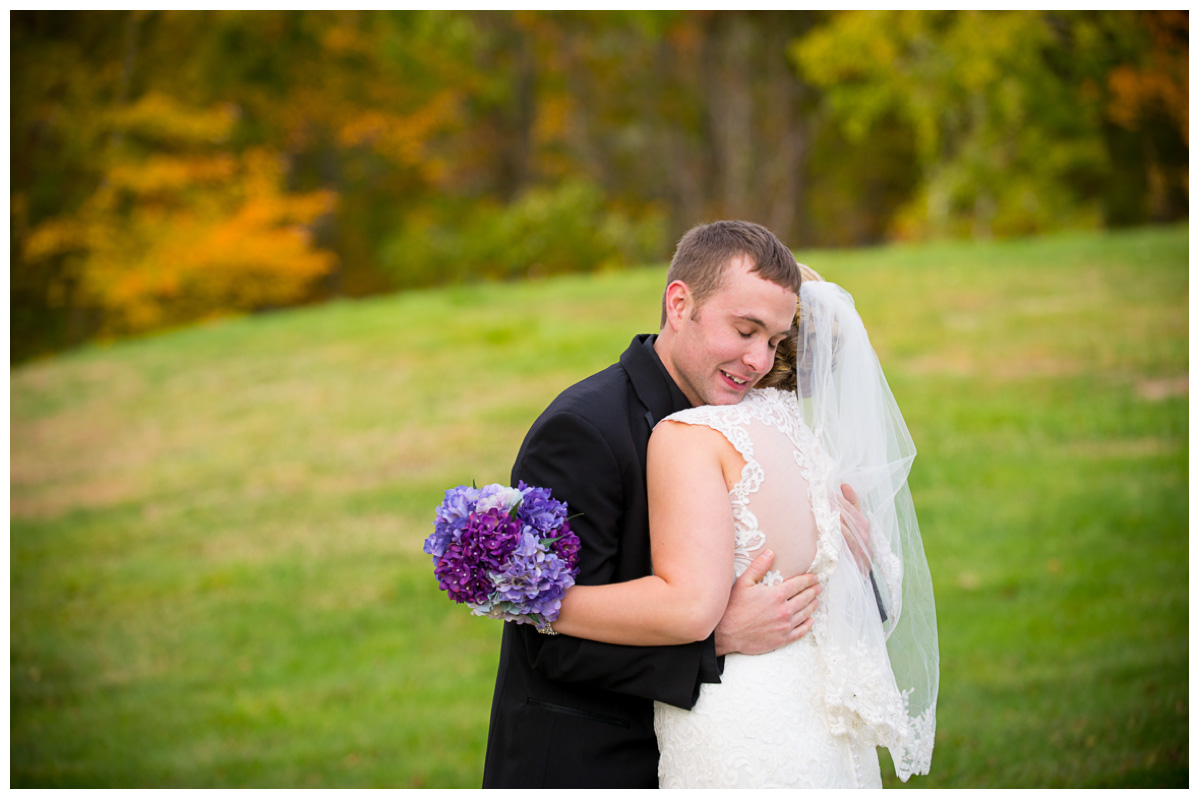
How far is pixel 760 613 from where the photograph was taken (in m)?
2.43

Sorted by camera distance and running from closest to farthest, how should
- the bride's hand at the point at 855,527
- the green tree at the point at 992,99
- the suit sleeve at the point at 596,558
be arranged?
the suit sleeve at the point at 596,558 → the bride's hand at the point at 855,527 → the green tree at the point at 992,99

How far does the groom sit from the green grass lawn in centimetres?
288

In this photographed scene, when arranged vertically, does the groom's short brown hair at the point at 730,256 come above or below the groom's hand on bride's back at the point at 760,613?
above

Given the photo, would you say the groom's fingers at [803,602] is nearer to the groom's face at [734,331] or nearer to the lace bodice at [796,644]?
the lace bodice at [796,644]

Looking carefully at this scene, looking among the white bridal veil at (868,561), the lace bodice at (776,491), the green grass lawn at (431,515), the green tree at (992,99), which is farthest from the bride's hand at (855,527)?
the green tree at (992,99)

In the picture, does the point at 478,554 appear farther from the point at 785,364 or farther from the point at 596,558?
the point at 785,364

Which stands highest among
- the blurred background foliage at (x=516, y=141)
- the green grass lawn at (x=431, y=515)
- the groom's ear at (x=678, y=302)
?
the blurred background foliage at (x=516, y=141)

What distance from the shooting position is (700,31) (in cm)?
2320

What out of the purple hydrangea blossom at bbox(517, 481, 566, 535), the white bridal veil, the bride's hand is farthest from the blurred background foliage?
the purple hydrangea blossom at bbox(517, 481, 566, 535)

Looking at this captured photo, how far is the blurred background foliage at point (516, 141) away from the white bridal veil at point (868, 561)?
13.3m

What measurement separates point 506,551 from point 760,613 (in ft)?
2.13

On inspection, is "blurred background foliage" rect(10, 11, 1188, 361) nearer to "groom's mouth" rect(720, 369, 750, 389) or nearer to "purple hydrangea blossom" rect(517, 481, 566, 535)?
"groom's mouth" rect(720, 369, 750, 389)

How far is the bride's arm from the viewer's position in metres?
2.30

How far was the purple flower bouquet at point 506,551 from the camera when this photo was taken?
2.30 metres
